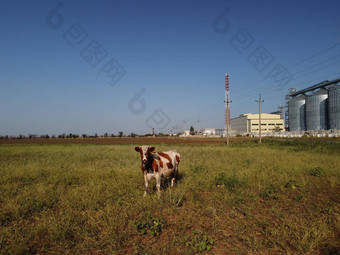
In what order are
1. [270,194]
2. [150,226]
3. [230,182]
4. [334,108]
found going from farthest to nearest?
[334,108] → [230,182] → [270,194] → [150,226]

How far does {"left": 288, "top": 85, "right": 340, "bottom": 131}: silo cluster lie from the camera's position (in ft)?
217

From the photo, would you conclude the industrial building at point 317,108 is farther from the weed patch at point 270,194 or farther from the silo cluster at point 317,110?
the weed patch at point 270,194

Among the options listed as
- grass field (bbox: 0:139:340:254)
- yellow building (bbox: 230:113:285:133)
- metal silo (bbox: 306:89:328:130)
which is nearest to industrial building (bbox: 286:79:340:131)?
metal silo (bbox: 306:89:328:130)

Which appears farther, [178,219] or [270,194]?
[270,194]

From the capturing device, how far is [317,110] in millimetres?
75312

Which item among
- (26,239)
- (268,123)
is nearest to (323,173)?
(26,239)

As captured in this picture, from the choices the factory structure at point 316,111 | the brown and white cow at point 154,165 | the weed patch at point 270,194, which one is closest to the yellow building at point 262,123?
the factory structure at point 316,111

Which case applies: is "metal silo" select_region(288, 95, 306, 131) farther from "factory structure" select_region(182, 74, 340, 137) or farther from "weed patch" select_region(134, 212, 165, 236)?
"weed patch" select_region(134, 212, 165, 236)

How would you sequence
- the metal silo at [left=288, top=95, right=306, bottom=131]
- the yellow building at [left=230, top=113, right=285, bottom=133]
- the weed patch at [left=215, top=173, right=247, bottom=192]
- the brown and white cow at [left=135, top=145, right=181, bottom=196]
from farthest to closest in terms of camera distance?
the yellow building at [left=230, top=113, right=285, bottom=133] < the metal silo at [left=288, top=95, right=306, bottom=131] < the weed patch at [left=215, top=173, right=247, bottom=192] < the brown and white cow at [left=135, top=145, right=181, bottom=196]

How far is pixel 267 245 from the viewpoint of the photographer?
373 cm

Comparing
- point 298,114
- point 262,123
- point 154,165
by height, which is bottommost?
point 154,165

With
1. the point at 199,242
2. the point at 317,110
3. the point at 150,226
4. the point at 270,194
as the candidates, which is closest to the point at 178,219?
the point at 150,226

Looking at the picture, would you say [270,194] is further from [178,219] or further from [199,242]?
[199,242]

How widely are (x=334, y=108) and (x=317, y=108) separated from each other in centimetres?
951
